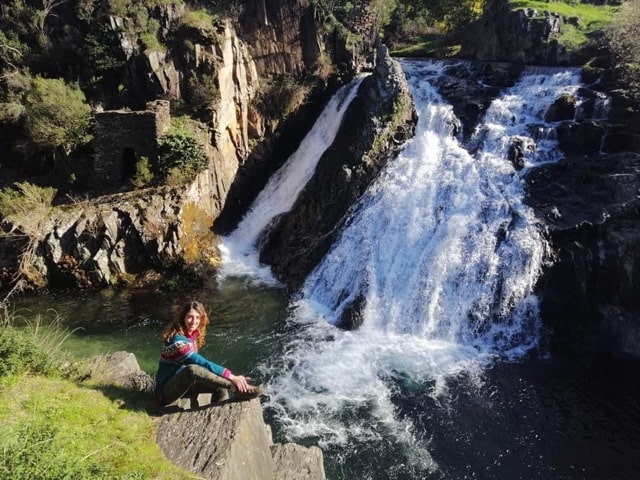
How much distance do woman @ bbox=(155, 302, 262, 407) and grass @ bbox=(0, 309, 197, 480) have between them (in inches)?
17.5

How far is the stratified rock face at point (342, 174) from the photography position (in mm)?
16203

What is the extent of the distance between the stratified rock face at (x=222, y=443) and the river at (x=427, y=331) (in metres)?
3.27

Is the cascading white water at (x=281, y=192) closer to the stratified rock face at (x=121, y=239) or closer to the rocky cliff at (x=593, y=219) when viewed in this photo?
the stratified rock face at (x=121, y=239)

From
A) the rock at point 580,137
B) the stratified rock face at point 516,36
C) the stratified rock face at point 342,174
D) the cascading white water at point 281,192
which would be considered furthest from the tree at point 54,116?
the stratified rock face at point 516,36

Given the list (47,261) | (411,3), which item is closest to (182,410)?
(47,261)

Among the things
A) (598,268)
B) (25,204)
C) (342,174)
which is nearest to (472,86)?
(342,174)

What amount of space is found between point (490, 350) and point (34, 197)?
15735 mm

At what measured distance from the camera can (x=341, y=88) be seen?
21.8 m

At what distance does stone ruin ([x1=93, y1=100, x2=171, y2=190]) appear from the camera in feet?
54.6

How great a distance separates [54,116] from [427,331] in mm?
16189

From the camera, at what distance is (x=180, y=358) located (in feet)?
17.6

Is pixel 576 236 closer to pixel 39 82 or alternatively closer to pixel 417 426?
pixel 417 426

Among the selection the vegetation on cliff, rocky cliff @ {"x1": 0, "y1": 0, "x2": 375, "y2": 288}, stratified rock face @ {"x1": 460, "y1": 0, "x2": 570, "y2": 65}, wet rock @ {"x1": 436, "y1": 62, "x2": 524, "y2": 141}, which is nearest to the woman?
rocky cliff @ {"x1": 0, "y1": 0, "x2": 375, "y2": 288}

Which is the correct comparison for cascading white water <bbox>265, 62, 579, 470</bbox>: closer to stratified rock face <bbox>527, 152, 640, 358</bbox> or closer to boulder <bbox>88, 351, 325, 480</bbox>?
stratified rock face <bbox>527, 152, 640, 358</bbox>
